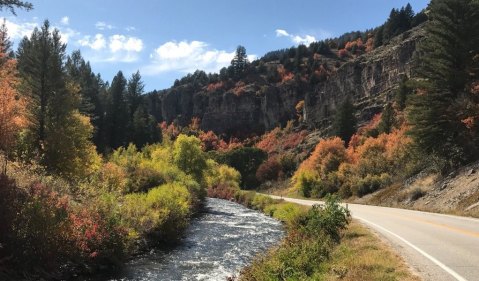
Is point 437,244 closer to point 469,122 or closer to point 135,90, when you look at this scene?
point 469,122

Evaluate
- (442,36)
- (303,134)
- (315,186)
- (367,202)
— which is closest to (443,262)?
(442,36)

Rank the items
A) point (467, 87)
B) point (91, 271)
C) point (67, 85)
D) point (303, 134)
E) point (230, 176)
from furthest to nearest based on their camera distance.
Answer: point (303, 134) → point (230, 176) → point (67, 85) → point (467, 87) → point (91, 271)

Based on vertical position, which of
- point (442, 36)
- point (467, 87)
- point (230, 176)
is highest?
point (442, 36)

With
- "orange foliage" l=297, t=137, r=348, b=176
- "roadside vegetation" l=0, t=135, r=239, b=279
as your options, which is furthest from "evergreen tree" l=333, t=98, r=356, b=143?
"roadside vegetation" l=0, t=135, r=239, b=279

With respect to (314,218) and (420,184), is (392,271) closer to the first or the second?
(314,218)

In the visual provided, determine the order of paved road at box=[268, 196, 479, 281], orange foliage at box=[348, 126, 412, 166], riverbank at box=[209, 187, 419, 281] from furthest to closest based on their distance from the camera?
orange foliage at box=[348, 126, 412, 166]
riverbank at box=[209, 187, 419, 281]
paved road at box=[268, 196, 479, 281]

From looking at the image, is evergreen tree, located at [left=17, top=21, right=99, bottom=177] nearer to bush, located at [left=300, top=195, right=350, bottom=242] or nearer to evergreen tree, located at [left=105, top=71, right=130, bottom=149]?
bush, located at [left=300, top=195, right=350, bottom=242]

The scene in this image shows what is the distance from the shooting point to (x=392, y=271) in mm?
10797

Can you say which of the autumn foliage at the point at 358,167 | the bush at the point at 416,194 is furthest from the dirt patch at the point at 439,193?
the autumn foliage at the point at 358,167

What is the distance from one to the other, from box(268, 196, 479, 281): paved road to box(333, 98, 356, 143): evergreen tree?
237 feet

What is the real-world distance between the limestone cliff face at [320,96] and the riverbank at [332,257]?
9091 cm

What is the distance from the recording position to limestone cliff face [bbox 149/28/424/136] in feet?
379

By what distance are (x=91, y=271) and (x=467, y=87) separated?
32723 mm

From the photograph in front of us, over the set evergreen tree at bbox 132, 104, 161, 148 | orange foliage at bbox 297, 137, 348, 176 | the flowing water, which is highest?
evergreen tree at bbox 132, 104, 161, 148
